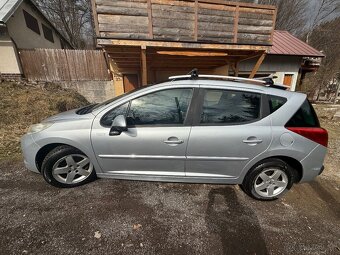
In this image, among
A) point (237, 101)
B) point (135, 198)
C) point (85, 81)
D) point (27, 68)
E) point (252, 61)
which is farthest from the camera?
point (252, 61)

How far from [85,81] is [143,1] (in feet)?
18.6

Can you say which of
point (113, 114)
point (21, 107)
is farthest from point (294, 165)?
point (21, 107)

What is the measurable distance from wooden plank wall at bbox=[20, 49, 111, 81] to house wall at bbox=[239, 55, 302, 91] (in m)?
7.68

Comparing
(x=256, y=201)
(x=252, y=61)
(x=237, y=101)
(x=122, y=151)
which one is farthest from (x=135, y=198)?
(x=252, y=61)

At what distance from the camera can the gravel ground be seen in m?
1.93

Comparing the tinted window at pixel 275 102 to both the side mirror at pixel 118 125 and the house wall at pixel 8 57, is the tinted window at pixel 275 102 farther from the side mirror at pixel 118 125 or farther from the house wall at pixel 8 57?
the house wall at pixel 8 57

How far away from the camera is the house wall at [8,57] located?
7.96 metres

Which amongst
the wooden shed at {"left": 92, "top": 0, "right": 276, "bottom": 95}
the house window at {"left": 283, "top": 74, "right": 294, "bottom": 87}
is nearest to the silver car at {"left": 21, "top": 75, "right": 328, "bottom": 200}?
the wooden shed at {"left": 92, "top": 0, "right": 276, "bottom": 95}

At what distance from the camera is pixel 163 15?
16.8 ft

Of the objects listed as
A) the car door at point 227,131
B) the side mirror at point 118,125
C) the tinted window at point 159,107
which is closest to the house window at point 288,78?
the car door at point 227,131

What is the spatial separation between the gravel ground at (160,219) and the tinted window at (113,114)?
1.08 meters

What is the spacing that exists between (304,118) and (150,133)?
2075 millimetres

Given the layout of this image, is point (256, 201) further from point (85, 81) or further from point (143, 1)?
point (85, 81)

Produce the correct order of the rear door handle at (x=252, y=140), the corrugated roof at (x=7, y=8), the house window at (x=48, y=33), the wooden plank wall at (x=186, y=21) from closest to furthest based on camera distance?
1. the rear door handle at (x=252, y=140)
2. the wooden plank wall at (x=186, y=21)
3. the corrugated roof at (x=7, y=8)
4. the house window at (x=48, y=33)
